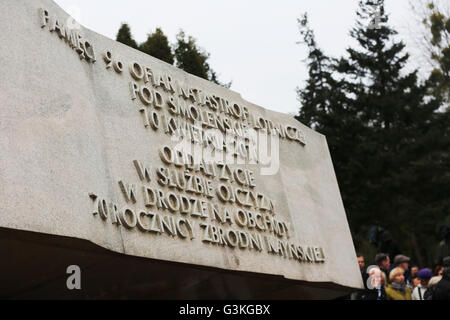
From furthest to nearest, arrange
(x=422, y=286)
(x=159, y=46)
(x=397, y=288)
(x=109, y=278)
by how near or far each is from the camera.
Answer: (x=159, y=46) < (x=422, y=286) < (x=397, y=288) < (x=109, y=278)

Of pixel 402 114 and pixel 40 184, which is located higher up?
pixel 402 114

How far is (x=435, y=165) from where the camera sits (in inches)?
1013

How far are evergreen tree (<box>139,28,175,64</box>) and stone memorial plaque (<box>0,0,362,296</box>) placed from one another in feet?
9.00

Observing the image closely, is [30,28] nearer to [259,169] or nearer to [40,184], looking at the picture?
[40,184]

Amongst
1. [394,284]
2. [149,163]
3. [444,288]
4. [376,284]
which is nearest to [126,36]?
[149,163]

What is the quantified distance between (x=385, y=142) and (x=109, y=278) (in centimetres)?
2008

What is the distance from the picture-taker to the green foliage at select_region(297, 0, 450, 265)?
25875 mm

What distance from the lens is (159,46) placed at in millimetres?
13023

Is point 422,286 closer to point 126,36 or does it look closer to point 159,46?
point 159,46

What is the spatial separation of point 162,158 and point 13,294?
2242 millimetres

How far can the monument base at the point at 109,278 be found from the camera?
7.25 m

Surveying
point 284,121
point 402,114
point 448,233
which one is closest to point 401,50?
point 402,114

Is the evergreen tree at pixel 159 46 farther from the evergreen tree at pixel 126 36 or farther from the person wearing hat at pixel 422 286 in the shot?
the person wearing hat at pixel 422 286

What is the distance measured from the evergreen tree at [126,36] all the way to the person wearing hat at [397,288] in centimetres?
630
